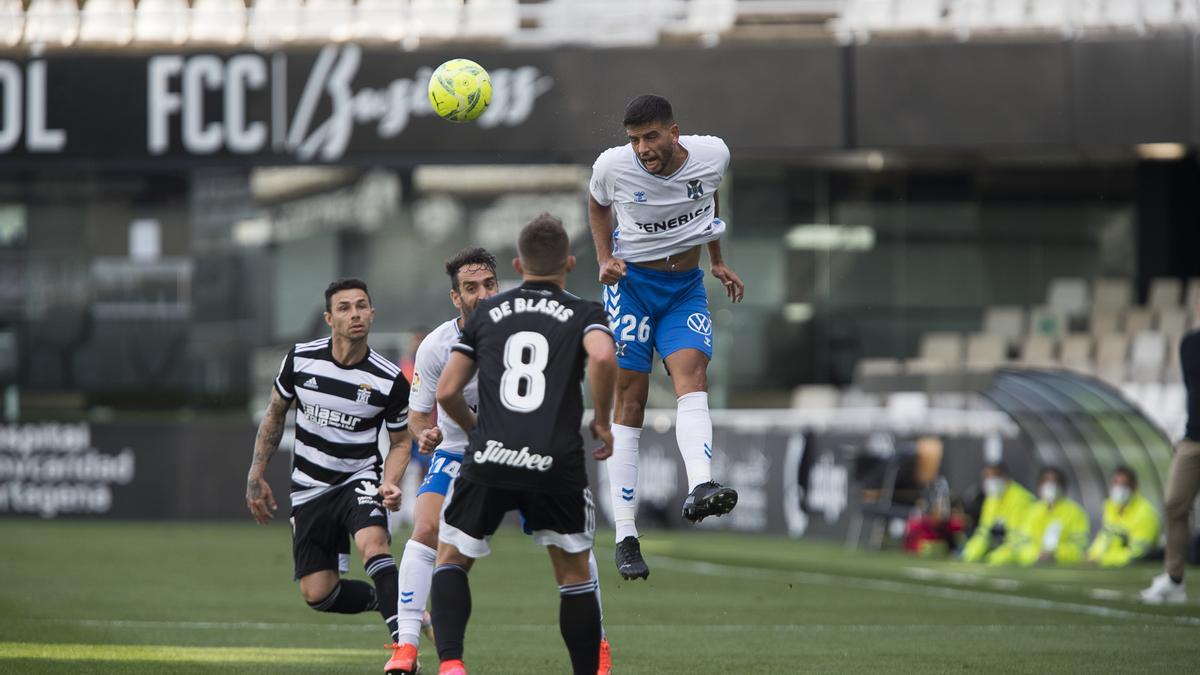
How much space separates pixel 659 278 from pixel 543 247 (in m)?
2.36

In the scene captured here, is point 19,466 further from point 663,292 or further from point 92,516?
point 663,292

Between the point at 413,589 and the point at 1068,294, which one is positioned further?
the point at 1068,294

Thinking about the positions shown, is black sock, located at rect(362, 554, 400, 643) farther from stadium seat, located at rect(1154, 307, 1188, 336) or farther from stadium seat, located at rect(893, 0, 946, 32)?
stadium seat, located at rect(1154, 307, 1188, 336)

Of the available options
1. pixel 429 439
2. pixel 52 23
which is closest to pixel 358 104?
pixel 52 23

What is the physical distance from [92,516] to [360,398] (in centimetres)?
1636

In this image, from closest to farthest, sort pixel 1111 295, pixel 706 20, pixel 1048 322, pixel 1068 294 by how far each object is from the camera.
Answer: pixel 706 20, pixel 1048 322, pixel 1111 295, pixel 1068 294

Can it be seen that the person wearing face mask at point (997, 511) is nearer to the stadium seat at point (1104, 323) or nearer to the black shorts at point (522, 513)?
the stadium seat at point (1104, 323)

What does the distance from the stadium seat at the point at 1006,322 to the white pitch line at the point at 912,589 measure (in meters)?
10.9

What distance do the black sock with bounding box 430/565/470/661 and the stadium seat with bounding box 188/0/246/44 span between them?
1913cm

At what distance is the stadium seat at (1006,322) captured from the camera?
89.6 ft

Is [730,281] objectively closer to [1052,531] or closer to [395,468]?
[395,468]

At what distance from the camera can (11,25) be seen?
25.4 m

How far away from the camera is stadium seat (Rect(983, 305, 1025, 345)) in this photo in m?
27.3

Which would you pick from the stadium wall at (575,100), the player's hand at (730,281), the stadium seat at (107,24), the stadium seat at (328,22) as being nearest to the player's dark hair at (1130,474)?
the stadium wall at (575,100)
